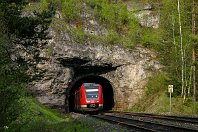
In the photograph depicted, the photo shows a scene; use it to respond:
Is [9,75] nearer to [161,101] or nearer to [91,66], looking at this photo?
[161,101]

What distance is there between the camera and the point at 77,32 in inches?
1515

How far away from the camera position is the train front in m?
35.4

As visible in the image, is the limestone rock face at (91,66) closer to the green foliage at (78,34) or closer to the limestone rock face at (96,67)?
the limestone rock face at (96,67)

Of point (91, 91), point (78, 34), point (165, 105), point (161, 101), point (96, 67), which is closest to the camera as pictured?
point (165, 105)

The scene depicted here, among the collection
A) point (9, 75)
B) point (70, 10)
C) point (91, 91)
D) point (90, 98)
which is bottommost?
point (90, 98)

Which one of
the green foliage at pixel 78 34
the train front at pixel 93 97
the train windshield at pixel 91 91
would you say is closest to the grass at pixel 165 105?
the train front at pixel 93 97

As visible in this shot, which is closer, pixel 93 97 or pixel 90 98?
pixel 90 98

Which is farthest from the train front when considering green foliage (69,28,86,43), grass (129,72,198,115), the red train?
green foliage (69,28,86,43)

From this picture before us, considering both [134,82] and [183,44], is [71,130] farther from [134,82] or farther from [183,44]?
[134,82]

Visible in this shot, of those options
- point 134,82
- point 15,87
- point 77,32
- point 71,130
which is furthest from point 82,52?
point 15,87

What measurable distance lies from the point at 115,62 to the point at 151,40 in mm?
4598

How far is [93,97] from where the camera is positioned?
118 ft

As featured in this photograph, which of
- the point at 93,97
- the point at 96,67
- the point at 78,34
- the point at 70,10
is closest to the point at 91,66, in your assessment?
the point at 96,67

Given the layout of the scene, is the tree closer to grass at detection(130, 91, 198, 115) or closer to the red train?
grass at detection(130, 91, 198, 115)
